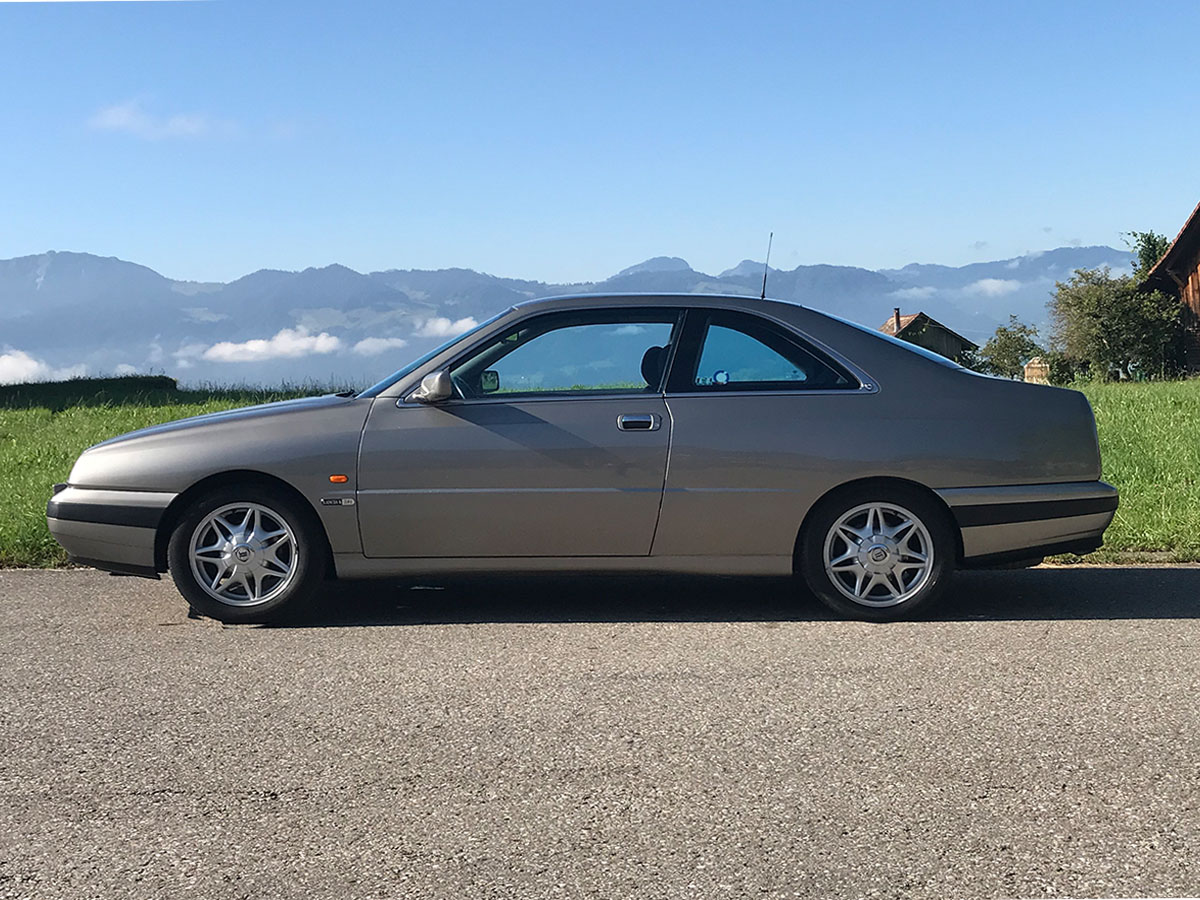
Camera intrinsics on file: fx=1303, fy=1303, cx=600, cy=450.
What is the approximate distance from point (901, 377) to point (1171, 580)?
227cm

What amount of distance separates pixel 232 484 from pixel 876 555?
3.19 meters

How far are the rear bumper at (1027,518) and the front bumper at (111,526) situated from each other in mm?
3905

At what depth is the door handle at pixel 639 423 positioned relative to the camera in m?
6.36

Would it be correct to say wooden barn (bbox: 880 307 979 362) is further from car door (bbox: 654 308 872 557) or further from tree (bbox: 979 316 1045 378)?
Result: car door (bbox: 654 308 872 557)

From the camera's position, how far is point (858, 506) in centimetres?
636

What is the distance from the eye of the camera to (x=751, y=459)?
6316 mm

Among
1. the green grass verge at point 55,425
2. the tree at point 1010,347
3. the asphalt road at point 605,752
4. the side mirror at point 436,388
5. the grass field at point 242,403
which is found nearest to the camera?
the asphalt road at point 605,752

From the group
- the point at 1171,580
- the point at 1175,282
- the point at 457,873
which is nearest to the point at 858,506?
the point at 1171,580

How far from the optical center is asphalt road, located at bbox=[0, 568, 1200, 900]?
332 cm

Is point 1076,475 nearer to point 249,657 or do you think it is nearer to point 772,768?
point 772,768

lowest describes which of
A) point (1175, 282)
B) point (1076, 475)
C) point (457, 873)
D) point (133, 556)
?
point (457, 873)

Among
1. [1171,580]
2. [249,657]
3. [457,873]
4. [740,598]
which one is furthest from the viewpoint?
[1171,580]

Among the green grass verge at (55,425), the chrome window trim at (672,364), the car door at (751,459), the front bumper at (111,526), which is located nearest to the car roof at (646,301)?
the chrome window trim at (672,364)

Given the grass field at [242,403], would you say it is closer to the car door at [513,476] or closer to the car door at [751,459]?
the car door at [751,459]
